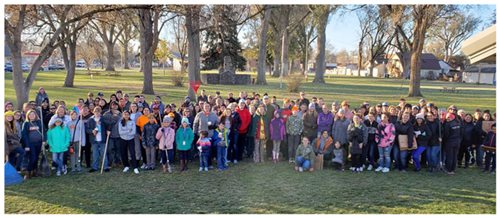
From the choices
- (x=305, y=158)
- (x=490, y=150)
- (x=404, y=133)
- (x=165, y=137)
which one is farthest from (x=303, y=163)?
(x=490, y=150)

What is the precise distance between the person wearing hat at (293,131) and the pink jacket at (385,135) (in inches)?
71.7

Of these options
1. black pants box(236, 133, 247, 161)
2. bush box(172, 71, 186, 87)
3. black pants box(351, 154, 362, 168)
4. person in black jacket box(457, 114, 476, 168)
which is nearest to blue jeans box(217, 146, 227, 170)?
black pants box(236, 133, 247, 161)

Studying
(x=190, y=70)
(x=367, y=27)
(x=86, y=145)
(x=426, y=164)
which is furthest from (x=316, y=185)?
(x=367, y=27)

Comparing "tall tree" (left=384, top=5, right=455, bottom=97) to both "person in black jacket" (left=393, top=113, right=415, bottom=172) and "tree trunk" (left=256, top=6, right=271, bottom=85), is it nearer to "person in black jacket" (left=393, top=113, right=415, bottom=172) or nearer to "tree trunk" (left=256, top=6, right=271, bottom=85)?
"tree trunk" (left=256, top=6, right=271, bottom=85)

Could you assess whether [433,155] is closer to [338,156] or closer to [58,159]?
[338,156]

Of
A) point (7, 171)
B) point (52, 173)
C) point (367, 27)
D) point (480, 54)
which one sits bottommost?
point (52, 173)

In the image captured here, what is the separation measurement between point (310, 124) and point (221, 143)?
2.21m

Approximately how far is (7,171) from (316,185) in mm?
5276

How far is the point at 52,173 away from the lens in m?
9.36

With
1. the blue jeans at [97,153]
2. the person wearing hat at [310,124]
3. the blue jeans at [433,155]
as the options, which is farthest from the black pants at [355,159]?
the blue jeans at [97,153]

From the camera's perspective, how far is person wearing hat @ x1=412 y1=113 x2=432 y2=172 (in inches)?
390

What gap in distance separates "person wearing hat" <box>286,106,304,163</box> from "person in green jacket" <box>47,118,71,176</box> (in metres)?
4.95

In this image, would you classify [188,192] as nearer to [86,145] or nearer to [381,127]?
[86,145]

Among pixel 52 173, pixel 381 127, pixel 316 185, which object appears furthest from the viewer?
pixel 381 127
